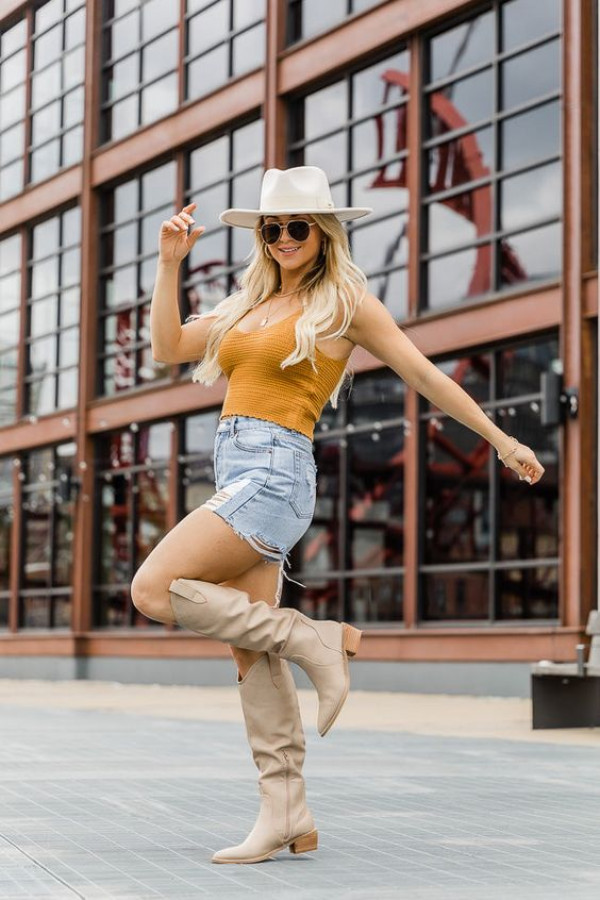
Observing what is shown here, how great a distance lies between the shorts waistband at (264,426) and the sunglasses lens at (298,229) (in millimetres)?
595

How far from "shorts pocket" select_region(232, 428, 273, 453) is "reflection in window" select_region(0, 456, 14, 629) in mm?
25137

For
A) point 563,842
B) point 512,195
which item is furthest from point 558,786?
point 512,195

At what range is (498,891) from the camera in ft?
14.7

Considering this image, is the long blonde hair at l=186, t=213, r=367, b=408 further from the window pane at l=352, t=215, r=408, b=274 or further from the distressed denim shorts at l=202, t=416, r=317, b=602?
Result: the window pane at l=352, t=215, r=408, b=274

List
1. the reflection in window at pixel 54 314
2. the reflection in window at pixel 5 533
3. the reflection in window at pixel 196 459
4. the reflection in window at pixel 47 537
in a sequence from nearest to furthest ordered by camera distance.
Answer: the reflection in window at pixel 196 459
the reflection in window at pixel 47 537
the reflection in window at pixel 54 314
the reflection in window at pixel 5 533

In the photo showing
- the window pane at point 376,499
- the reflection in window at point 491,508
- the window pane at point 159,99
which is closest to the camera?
the reflection in window at point 491,508

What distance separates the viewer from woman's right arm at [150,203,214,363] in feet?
16.5

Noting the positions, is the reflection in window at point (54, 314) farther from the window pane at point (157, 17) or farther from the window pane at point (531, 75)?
the window pane at point (531, 75)

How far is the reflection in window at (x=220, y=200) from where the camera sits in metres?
23.6

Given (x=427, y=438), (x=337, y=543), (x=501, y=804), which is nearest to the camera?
(x=501, y=804)

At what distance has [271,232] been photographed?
5.12 m

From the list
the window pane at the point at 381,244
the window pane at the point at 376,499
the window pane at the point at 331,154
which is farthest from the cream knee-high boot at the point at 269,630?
the window pane at the point at 331,154

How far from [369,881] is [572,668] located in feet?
23.5

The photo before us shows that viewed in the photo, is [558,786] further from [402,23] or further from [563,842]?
[402,23]
